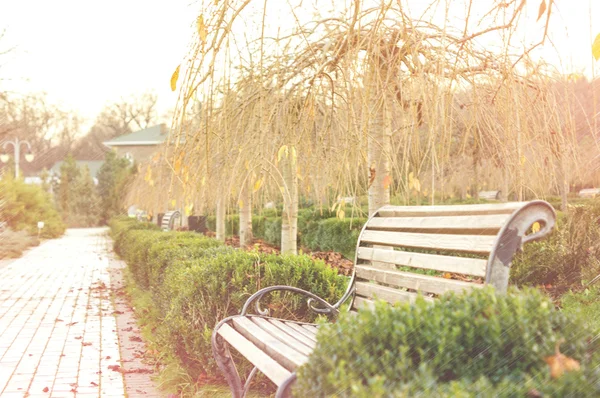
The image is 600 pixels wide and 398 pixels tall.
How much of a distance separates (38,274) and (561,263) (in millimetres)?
8581

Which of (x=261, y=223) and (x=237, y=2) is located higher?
(x=237, y=2)

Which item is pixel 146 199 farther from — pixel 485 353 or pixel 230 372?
pixel 485 353

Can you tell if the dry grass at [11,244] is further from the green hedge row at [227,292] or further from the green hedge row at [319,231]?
the green hedge row at [227,292]

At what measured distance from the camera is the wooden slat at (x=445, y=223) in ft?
8.14

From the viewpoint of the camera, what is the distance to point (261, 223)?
15641 millimetres

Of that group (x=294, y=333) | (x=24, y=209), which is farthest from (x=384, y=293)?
(x=24, y=209)

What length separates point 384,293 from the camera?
3.14 metres

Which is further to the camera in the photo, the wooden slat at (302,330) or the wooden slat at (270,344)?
the wooden slat at (302,330)

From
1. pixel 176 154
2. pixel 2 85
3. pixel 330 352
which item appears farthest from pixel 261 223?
pixel 330 352

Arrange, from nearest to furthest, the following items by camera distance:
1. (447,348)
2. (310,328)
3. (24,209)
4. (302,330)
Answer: (447,348) → (302,330) → (310,328) → (24,209)

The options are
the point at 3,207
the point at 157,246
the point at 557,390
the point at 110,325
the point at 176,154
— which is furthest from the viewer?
the point at 3,207

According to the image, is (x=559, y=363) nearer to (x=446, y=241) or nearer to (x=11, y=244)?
(x=446, y=241)

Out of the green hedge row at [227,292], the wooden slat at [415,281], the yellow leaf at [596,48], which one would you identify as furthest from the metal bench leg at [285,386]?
the green hedge row at [227,292]

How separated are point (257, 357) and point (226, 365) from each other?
82 cm
